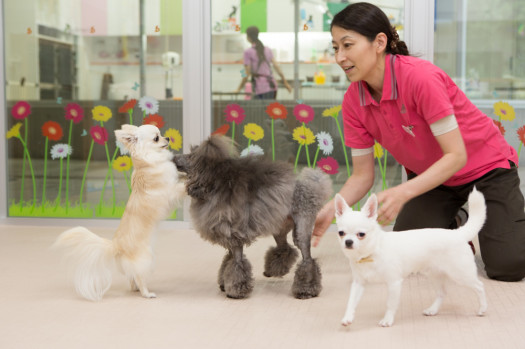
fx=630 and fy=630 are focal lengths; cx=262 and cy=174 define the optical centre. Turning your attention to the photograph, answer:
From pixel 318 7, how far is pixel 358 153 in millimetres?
1379

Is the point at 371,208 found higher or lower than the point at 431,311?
higher

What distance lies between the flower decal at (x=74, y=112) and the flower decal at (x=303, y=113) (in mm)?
1200

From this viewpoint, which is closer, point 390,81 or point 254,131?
point 390,81

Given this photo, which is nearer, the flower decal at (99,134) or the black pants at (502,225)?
the black pants at (502,225)

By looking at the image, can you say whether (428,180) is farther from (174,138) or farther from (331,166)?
(174,138)

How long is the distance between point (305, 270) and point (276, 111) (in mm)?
1502

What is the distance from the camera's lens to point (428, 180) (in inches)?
70.5

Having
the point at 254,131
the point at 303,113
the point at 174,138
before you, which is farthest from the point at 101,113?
the point at 303,113

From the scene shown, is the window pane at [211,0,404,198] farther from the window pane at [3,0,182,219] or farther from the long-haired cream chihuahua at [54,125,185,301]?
the long-haired cream chihuahua at [54,125,185,301]

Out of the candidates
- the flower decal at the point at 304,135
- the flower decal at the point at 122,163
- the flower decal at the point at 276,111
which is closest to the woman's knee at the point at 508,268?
the flower decal at the point at 304,135

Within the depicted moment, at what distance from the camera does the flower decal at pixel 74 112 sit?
11.6ft

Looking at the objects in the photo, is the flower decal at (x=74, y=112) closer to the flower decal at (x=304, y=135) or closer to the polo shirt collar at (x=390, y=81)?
the flower decal at (x=304, y=135)

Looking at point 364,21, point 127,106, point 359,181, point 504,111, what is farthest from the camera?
point 127,106

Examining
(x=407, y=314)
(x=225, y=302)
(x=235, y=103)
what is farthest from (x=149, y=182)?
(x=235, y=103)
